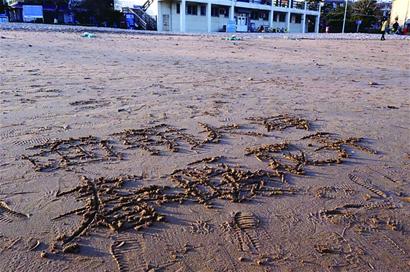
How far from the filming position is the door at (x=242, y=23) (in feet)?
179

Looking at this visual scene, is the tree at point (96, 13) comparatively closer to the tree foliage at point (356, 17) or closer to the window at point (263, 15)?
the window at point (263, 15)

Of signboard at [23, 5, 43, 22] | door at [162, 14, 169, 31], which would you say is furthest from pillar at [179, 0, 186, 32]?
signboard at [23, 5, 43, 22]

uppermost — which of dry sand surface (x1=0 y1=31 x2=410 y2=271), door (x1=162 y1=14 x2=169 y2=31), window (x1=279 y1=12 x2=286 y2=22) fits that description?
window (x1=279 y1=12 x2=286 y2=22)

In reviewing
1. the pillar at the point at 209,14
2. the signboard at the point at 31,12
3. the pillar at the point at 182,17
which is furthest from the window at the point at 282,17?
the signboard at the point at 31,12

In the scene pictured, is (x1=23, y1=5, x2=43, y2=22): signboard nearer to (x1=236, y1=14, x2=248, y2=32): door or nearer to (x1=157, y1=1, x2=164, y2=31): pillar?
(x1=157, y1=1, x2=164, y2=31): pillar

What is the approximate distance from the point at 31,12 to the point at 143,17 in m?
13.5

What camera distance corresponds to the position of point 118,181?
3.14m

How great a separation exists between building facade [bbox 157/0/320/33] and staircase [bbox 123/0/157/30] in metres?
1.09

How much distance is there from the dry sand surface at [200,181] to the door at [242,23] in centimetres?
5024

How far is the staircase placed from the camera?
155ft

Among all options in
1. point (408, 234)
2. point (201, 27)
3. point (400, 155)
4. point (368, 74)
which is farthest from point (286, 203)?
point (201, 27)

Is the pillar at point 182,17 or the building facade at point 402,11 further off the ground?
the building facade at point 402,11

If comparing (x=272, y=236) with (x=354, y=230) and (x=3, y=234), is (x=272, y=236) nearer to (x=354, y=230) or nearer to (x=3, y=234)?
(x=354, y=230)

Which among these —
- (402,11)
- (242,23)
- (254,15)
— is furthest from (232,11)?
(402,11)
